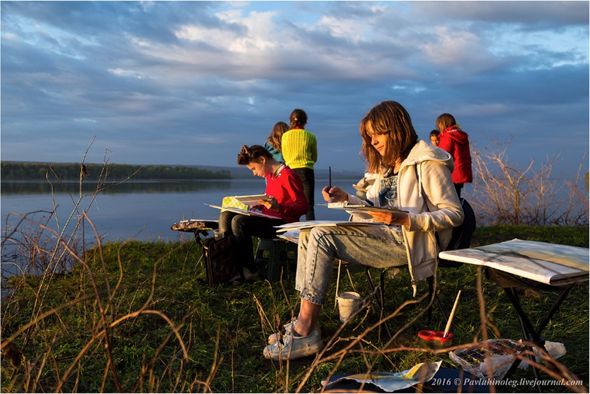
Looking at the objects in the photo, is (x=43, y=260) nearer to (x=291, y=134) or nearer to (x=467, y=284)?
(x=291, y=134)

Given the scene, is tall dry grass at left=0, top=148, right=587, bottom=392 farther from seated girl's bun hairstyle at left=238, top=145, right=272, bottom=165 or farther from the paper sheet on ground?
seated girl's bun hairstyle at left=238, top=145, right=272, bottom=165

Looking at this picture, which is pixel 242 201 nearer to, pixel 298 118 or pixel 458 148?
pixel 298 118

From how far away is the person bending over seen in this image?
459 centimetres

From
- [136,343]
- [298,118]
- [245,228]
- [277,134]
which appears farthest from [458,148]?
[136,343]

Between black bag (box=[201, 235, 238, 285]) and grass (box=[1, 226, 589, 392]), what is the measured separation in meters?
0.10

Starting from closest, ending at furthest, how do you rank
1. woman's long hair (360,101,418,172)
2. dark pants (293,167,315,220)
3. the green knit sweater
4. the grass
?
the grass, woman's long hair (360,101,418,172), the green knit sweater, dark pants (293,167,315,220)

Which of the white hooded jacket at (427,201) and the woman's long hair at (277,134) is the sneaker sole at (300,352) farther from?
the woman's long hair at (277,134)

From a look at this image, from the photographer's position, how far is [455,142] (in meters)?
6.81

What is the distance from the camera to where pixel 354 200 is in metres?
3.38

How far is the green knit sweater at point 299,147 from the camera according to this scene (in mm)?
6492

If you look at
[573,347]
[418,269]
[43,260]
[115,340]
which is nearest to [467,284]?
[573,347]

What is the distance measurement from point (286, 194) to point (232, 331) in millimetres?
1427

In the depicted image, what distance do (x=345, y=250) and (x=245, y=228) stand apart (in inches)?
69.9

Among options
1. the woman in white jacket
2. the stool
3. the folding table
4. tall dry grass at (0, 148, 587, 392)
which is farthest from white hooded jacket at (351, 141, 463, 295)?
the stool
